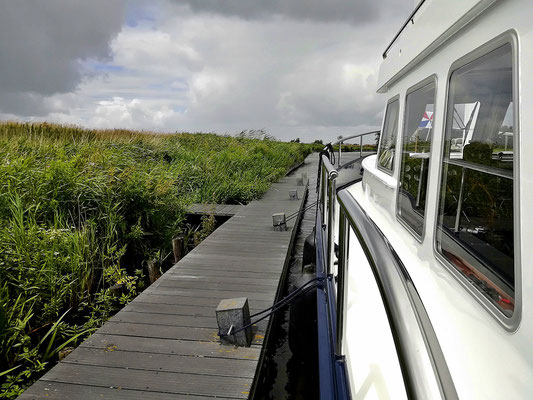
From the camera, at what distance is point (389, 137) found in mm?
3486

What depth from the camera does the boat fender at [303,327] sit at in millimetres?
4148

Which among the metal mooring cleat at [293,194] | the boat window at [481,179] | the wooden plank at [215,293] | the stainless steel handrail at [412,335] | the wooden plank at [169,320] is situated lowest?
the wooden plank at [169,320]

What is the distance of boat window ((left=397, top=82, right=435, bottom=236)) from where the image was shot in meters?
2.19

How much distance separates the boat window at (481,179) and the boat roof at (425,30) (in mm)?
186

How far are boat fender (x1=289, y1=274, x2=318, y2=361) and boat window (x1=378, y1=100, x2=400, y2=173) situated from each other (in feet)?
6.50

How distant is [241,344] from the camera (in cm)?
305

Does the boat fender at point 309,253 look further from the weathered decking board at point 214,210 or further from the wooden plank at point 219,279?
the weathered decking board at point 214,210

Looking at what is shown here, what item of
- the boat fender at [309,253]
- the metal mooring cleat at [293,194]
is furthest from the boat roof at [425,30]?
the metal mooring cleat at [293,194]

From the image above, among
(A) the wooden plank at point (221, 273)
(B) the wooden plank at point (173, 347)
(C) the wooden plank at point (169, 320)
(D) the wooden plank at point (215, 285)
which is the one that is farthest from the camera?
(A) the wooden plank at point (221, 273)

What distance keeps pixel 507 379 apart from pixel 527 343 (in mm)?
123

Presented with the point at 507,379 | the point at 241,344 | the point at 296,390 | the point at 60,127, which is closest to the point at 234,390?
the point at 241,344

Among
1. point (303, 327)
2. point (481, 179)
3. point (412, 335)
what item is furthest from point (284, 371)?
point (412, 335)

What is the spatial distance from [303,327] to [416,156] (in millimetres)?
2691

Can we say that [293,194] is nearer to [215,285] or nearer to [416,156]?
[215,285]
